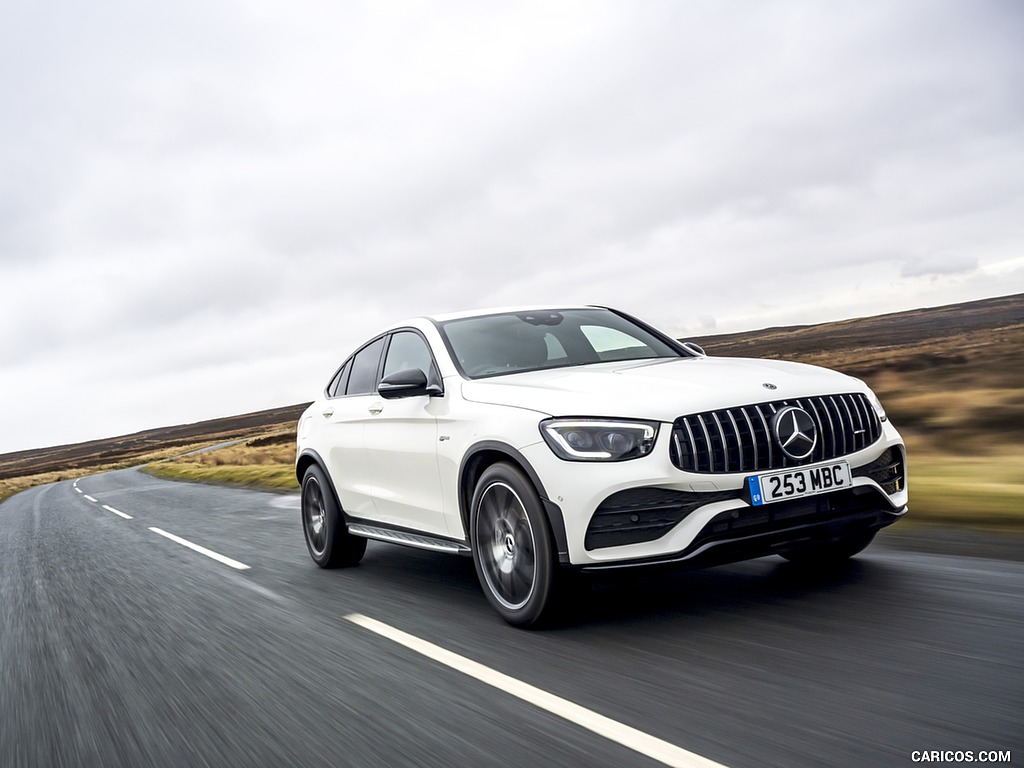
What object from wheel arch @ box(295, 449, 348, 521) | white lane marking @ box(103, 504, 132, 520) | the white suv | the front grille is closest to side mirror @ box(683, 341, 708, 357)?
the white suv

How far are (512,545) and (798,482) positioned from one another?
56.2 inches

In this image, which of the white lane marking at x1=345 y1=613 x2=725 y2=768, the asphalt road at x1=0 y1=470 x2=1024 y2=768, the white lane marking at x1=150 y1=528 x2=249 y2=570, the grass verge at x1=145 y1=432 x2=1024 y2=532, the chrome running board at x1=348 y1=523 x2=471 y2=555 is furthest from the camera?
the white lane marking at x1=150 y1=528 x2=249 y2=570

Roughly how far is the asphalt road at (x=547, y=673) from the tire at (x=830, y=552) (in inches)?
A: 3.7

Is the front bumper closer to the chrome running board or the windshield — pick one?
the chrome running board

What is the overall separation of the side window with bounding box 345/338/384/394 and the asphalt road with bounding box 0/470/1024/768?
1.39 meters

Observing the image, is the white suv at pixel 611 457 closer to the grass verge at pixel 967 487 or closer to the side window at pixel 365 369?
the side window at pixel 365 369

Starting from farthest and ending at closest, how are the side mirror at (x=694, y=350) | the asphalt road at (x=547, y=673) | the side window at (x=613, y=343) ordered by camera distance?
the side mirror at (x=694, y=350) → the side window at (x=613, y=343) → the asphalt road at (x=547, y=673)

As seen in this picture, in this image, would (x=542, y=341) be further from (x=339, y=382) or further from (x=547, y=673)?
(x=547, y=673)

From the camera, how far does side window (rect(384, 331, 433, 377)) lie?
6.08m

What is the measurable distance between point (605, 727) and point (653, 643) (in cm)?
108

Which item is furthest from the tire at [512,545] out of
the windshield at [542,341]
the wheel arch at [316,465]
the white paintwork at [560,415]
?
the wheel arch at [316,465]

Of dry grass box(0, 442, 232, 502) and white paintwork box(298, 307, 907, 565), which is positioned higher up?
white paintwork box(298, 307, 907, 565)

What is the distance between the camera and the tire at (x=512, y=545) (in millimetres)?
4488

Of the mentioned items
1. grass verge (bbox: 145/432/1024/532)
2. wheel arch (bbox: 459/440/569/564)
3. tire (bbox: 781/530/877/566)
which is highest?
wheel arch (bbox: 459/440/569/564)
